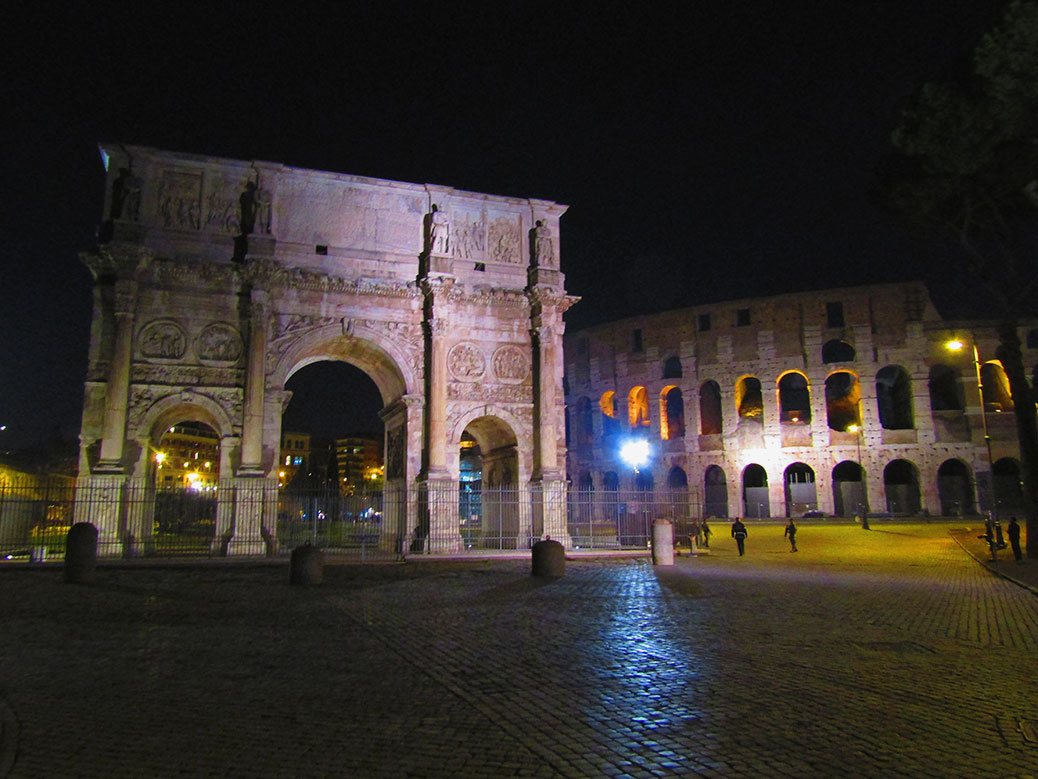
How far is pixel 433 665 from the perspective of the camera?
6.95 m

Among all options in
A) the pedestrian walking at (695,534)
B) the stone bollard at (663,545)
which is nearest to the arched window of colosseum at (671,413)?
the pedestrian walking at (695,534)

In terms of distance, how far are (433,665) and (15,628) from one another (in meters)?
5.64

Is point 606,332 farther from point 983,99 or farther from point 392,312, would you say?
point 983,99

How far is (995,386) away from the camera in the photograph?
4172 centimetres

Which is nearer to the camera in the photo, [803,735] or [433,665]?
[803,735]

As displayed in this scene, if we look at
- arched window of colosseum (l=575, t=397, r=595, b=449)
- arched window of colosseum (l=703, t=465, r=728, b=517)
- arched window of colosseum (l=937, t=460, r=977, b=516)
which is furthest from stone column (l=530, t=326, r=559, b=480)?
arched window of colosseum (l=937, t=460, r=977, b=516)

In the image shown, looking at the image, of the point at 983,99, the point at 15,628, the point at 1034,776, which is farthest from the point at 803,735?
the point at 983,99

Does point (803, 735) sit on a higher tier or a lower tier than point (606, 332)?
lower

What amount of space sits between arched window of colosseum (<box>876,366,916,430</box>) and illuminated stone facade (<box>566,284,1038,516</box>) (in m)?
0.22

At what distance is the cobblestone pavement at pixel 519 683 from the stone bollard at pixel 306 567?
119cm

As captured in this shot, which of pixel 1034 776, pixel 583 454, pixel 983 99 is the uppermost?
pixel 983 99

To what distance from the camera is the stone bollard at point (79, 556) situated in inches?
539

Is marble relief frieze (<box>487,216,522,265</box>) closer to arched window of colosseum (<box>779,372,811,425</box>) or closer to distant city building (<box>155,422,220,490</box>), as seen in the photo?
arched window of colosseum (<box>779,372,811,425</box>)

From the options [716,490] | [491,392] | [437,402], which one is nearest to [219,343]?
[437,402]
